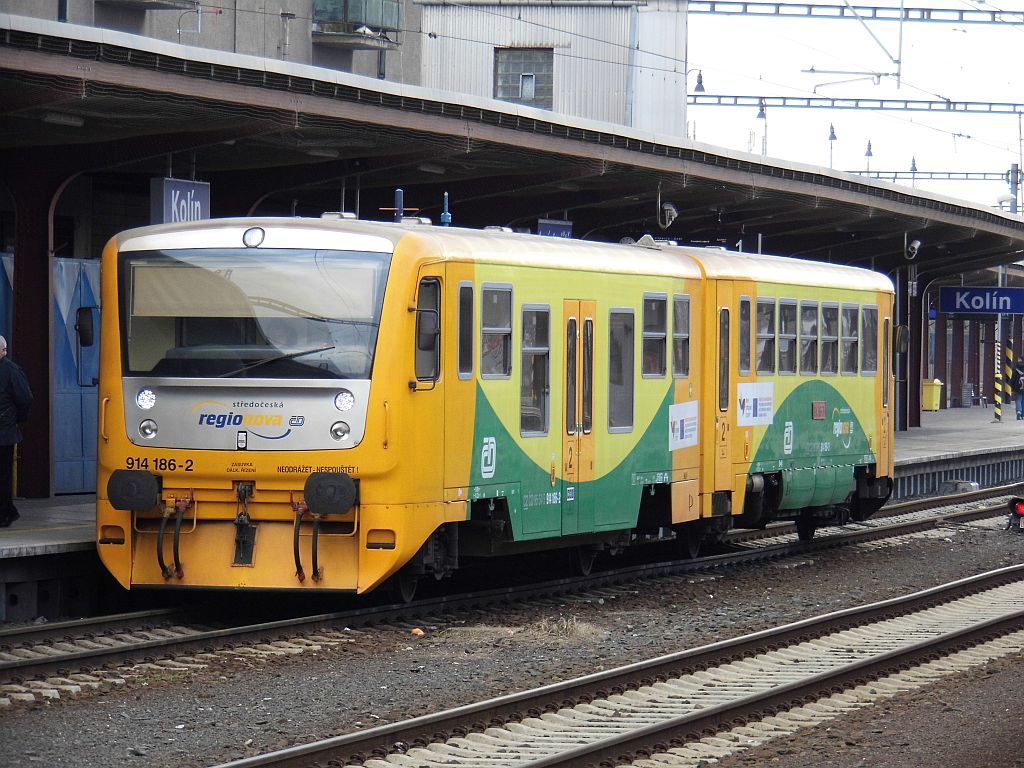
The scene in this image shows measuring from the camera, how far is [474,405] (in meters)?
12.2

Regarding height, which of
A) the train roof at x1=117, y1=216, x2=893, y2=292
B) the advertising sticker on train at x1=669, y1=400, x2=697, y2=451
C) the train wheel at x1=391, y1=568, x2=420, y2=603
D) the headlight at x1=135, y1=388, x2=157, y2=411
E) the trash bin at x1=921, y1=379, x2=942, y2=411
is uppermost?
the train roof at x1=117, y1=216, x2=893, y2=292

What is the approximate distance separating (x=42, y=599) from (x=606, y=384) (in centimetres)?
452

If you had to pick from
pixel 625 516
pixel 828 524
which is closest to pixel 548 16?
pixel 828 524

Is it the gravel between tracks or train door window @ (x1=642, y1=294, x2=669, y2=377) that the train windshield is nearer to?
the gravel between tracks

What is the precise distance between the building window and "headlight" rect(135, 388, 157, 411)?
3039 centimetres

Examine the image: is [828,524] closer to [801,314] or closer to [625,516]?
[801,314]

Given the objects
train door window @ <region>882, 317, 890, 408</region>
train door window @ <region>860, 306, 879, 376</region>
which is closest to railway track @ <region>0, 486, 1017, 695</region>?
train door window @ <region>860, 306, 879, 376</region>

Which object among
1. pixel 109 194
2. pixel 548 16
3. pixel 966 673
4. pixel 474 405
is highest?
pixel 548 16

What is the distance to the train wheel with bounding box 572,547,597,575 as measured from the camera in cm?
1477

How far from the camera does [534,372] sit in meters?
12.9

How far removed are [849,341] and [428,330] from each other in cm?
738

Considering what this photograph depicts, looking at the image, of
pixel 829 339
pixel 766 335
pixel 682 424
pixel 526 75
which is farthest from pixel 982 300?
pixel 682 424

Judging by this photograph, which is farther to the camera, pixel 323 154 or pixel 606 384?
pixel 323 154

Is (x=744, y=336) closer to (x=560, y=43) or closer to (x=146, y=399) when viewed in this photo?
(x=146, y=399)
